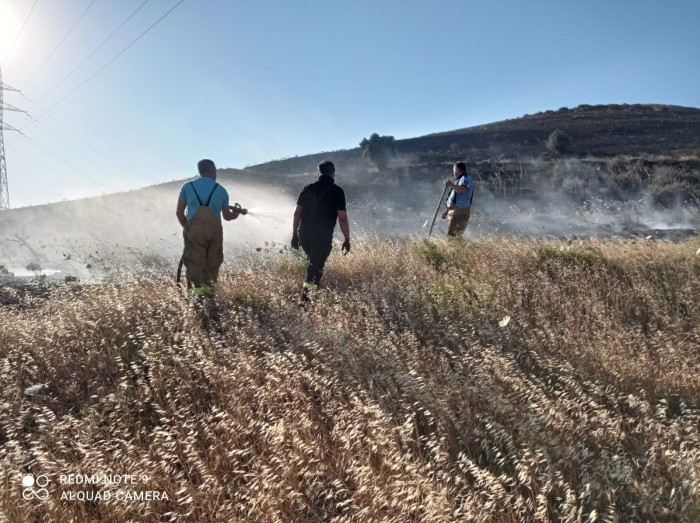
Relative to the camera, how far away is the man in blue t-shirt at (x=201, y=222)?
444cm

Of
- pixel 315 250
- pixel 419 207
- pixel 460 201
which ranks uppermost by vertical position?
pixel 460 201

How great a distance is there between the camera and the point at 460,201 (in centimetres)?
684

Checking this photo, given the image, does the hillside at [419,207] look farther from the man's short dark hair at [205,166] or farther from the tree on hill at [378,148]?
the tree on hill at [378,148]

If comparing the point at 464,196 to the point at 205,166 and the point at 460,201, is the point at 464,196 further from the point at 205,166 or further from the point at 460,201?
the point at 205,166

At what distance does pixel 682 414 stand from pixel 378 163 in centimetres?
3339

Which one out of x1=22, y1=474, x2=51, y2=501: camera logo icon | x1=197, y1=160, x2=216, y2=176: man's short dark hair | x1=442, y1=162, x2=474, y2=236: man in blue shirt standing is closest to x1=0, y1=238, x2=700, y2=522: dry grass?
x1=22, y1=474, x2=51, y2=501: camera logo icon

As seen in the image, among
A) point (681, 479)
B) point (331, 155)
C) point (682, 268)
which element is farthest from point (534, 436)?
point (331, 155)

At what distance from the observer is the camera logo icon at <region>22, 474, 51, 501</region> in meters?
1.86

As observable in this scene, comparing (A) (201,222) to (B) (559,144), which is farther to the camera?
(B) (559,144)

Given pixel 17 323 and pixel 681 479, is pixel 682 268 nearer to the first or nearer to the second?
pixel 681 479

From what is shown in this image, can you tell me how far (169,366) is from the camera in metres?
2.93

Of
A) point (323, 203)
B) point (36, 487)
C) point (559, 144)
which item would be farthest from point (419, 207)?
point (559, 144)

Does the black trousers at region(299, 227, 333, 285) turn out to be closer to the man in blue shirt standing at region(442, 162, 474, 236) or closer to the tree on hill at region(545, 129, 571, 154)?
the man in blue shirt standing at region(442, 162, 474, 236)

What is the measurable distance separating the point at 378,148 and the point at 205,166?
33953 mm
